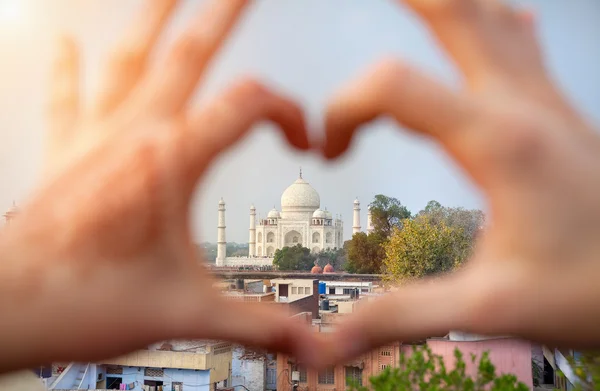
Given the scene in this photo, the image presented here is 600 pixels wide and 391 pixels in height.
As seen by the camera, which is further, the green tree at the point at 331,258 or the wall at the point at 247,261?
the wall at the point at 247,261

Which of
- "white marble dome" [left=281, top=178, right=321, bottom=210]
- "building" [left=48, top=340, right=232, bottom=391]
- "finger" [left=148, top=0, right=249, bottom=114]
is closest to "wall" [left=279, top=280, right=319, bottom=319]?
"building" [left=48, top=340, right=232, bottom=391]

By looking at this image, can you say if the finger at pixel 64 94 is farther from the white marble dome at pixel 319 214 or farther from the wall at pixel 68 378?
the white marble dome at pixel 319 214

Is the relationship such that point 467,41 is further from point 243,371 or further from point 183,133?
point 243,371

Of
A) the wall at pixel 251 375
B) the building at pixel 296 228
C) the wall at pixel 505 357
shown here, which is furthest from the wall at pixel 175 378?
the building at pixel 296 228

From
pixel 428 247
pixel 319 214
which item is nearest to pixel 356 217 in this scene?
Answer: pixel 319 214

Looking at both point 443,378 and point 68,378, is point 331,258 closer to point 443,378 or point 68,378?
point 68,378

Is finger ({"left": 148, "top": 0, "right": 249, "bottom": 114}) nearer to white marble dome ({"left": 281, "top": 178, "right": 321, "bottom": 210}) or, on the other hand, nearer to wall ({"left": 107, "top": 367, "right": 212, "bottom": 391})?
wall ({"left": 107, "top": 367, "right": 212, "bottom": 391})
